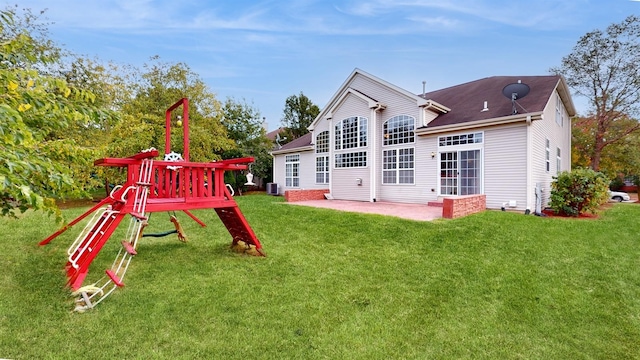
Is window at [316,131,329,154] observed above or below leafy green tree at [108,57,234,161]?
below

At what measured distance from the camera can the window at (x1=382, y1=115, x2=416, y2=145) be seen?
11250 mm

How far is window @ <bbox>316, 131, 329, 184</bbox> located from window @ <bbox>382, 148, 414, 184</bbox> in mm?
3154

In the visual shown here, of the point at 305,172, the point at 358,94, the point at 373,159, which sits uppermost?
the point at 358,94

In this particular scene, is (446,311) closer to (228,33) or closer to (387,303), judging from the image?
(387,303)

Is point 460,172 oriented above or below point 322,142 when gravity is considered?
below

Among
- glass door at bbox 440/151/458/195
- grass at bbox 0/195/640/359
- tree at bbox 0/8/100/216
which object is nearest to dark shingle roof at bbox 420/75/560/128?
glass door at bbox 440/151/458/195

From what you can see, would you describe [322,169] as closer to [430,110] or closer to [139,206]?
[430,110]

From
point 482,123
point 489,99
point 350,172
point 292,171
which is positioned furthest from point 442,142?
point 292,171

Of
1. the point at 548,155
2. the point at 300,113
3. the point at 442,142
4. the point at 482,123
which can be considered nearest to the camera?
the point at 482,123

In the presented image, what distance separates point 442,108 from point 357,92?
3361 millimetres

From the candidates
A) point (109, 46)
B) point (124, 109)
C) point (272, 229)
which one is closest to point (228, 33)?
point (109, 46)

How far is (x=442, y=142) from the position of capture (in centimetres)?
1034

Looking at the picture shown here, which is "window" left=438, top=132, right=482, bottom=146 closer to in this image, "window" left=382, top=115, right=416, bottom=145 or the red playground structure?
"window" left=382, top=115, right=416, bottom=145

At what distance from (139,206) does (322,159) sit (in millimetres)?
11017
